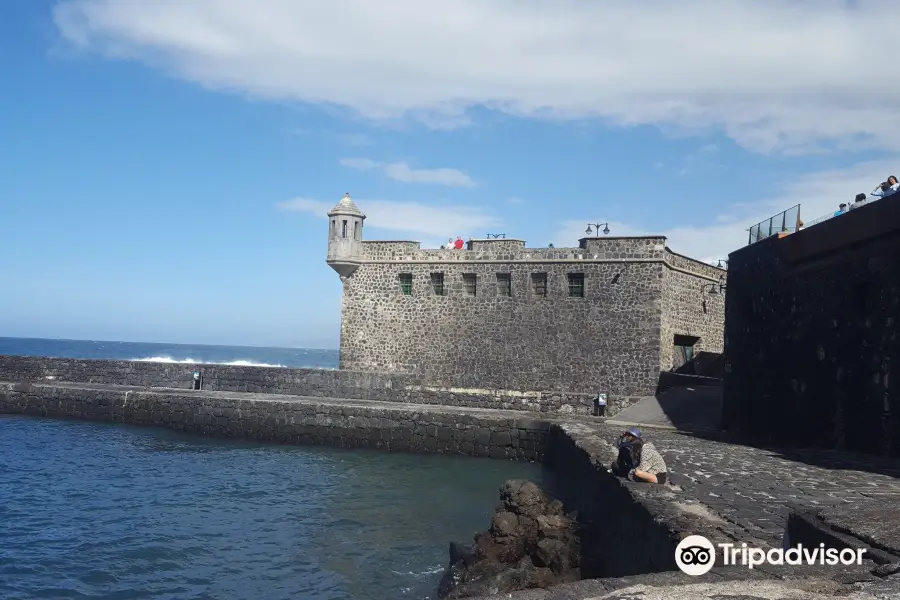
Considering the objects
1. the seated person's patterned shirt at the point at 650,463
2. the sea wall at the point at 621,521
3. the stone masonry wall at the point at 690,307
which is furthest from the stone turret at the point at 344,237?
the seated person's patterned shirt at the point at 650,463

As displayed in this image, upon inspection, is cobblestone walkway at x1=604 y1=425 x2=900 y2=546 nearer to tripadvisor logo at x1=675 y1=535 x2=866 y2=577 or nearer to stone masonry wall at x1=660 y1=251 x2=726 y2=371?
tripadvisor logo at x1=675 y1=535 x2=866 y2=577

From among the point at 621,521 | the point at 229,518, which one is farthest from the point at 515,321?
the point at 621,521

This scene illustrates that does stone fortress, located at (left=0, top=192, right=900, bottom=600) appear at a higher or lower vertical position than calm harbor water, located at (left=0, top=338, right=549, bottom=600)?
higher

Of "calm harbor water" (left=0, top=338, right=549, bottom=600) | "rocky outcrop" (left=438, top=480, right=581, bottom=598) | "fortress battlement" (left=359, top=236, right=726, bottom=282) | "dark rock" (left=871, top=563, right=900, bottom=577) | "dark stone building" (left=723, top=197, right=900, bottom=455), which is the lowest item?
"calm harbor water" (left=0, top=338, right=549, bottom=600)

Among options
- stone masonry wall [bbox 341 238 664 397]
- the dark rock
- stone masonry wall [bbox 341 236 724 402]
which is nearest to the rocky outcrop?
the dark rock

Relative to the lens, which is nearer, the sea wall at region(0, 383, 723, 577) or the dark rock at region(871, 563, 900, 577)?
the dark rock at region(871, 563, 900, 577)

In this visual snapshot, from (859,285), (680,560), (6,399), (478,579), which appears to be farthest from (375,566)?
(6,399)

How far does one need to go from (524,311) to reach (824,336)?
12122 millimetres

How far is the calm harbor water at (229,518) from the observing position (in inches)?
393

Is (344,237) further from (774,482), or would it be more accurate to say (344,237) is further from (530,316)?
(774,482)

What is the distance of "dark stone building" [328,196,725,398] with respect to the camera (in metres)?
23.2

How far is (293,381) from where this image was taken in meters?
25.0

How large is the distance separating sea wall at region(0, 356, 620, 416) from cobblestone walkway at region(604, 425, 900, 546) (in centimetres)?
833

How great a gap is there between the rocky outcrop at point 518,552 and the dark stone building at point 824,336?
18.2ft
